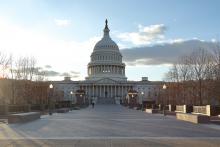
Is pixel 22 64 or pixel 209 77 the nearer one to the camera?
pixel 209 77

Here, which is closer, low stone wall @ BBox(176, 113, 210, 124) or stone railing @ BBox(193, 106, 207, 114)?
low stone wall @ BBox(176, 113, 210, 124)

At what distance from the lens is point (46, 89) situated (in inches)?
3430

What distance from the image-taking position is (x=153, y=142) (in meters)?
18.1

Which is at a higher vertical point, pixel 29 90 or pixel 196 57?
pixel 196 57

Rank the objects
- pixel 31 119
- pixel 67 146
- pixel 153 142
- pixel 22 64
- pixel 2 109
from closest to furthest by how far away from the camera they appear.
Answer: pixel 67 146, pixel 153 142, pixel 31 119, pixel 2 109, pixel 22 64

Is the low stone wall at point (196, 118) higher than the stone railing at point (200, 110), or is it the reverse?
the stone railing at point (200, 110)

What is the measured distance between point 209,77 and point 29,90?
3240cm

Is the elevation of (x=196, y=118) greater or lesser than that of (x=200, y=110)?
lesser

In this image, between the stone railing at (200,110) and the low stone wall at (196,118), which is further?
the stone railing at (200,110)

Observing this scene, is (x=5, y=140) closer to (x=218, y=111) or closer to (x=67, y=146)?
(x=67, y=146)

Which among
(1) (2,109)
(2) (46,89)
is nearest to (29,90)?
(2) (46,89)

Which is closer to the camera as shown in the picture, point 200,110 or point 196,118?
point 196,118

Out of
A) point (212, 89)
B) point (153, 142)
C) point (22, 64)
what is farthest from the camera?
point (22, 64)

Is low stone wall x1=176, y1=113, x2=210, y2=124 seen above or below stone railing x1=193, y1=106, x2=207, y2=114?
below
